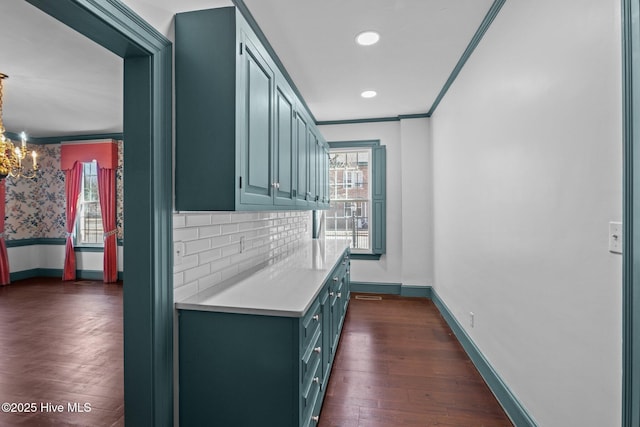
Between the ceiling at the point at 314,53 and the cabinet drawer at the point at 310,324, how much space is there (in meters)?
1.55

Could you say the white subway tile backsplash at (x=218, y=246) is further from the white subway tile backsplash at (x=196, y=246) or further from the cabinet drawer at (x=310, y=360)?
the cabinet drawer at (x=310, y=360)

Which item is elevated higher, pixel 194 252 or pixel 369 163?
pixel 369 163

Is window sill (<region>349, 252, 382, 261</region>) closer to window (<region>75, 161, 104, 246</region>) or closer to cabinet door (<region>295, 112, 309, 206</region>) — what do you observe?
cabinet door (<region>295, 112, 309, 206</region>)

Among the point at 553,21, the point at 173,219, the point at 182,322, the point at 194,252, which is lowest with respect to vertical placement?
the point at 182,322

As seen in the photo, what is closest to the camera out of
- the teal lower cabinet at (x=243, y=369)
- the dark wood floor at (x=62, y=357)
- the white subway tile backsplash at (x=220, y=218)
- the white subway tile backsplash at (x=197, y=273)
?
the teal lower cabinet at (x=243, y=369)

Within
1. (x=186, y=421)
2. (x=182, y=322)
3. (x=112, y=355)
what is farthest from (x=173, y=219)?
(x=112, y=355)

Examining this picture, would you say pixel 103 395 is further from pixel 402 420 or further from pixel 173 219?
pixel 402 420

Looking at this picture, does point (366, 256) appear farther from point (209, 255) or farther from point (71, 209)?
point (71, 209)

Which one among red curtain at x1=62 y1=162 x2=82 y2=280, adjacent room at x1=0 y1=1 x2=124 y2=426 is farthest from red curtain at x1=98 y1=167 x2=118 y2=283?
red curtain at x1=62 y1=162 x2=82 y2=280

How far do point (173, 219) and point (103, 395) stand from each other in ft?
5.29

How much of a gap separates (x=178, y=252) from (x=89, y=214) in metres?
5.91

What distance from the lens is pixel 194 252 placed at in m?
1.76

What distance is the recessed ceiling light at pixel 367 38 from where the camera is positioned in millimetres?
2604

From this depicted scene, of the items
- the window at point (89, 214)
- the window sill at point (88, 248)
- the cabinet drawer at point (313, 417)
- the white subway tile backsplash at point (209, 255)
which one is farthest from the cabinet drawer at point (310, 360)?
the window at point (89, 214)
